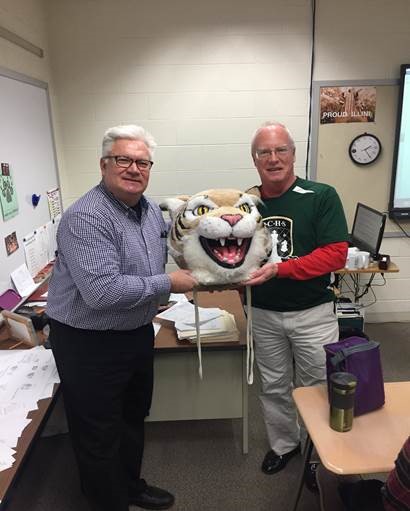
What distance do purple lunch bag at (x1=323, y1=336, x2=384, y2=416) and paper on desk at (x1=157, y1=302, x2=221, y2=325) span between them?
833 millimetres

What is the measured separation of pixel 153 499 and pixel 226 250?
4.17 feet

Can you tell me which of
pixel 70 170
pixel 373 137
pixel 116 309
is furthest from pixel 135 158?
pixel 373 137

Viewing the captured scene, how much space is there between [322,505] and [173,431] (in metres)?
1.11

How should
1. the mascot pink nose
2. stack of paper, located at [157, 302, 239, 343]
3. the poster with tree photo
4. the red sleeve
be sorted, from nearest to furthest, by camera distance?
1. the mascot pink nose
2. the red sleeve
3. stack of paper, located at [157, 302, 239, 343]
4. the poster with tree photo

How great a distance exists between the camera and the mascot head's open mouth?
52.4 inches

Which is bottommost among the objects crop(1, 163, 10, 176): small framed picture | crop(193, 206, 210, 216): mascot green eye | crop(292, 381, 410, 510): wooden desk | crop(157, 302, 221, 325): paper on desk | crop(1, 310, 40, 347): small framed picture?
crop(292, 381, 410, 510): wooden desk

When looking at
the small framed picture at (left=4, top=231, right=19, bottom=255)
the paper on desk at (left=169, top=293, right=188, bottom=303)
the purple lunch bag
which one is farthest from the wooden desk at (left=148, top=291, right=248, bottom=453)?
the small framed picture at (left=4, top=231, right=19, bottom=255)

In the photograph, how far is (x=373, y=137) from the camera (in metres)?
3.24

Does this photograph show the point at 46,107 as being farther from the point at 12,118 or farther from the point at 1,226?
the point at 1,226

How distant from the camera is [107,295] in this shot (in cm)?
128

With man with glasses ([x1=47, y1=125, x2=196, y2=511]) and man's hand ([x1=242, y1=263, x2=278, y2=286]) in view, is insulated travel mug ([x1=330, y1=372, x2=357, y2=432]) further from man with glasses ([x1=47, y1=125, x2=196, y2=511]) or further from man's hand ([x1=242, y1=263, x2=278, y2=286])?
man with glasses ([x1=47, y1=125, x2=196, y2=511])

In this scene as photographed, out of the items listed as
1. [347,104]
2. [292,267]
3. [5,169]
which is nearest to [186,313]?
[292,267]

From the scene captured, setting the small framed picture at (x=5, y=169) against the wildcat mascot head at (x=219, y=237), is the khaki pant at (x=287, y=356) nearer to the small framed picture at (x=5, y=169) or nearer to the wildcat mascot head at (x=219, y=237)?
the wildcat mascot head at (x=219, y=237)

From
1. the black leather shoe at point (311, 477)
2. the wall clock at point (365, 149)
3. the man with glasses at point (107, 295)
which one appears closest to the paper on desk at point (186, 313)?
the man with glasses at point (107, 295)
